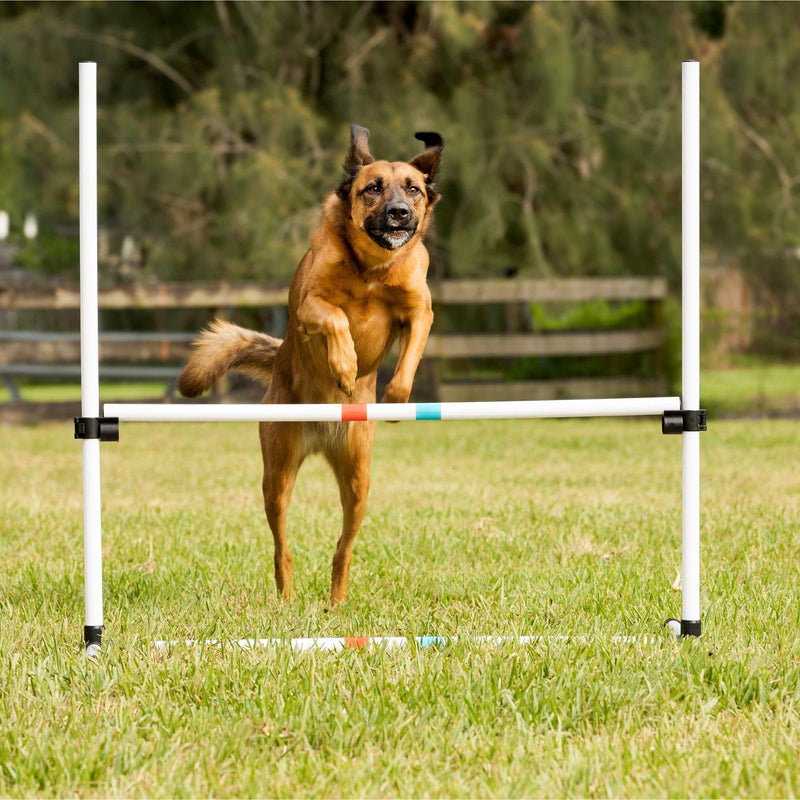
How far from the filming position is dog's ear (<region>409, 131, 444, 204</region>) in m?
3.92

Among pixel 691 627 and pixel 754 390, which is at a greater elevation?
pixel 754 390

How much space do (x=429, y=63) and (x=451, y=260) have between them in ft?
7.11

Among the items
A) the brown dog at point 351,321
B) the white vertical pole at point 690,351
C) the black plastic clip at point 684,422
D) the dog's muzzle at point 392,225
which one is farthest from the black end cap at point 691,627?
the dog's muzzle at point 392,225

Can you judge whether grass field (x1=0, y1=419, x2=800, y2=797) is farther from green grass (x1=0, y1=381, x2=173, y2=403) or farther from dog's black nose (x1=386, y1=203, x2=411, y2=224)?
green grass (x1=0, y1=381, x2=173, y2=403)

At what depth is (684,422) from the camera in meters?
3.41

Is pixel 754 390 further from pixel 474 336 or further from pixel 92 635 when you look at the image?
pixel 92 635

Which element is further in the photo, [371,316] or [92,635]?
[371,316]

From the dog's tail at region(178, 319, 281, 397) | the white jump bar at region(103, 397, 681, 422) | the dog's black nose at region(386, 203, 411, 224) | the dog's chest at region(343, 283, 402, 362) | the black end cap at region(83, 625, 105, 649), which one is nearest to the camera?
the white jump bar at region(103, 397, 681, 422)

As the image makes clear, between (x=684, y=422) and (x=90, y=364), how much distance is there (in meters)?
1.75

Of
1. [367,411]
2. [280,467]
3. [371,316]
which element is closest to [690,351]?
[367,411]

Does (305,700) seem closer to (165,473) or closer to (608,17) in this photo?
(165,473)

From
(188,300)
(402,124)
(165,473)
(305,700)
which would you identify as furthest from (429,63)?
(305,700)

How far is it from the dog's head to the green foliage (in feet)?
26.4

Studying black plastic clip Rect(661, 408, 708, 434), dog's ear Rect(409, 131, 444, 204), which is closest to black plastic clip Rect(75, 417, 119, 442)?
dog's ear Rect(409, 131, 444, 204)
